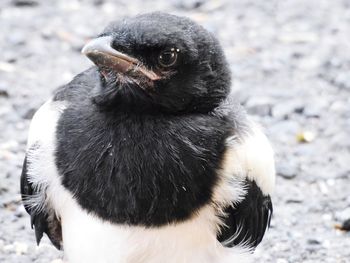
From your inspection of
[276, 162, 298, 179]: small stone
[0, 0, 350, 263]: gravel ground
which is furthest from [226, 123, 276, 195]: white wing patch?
[276, 162, 298, 179]: small stone

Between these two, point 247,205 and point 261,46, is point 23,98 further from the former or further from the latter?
point 247,205

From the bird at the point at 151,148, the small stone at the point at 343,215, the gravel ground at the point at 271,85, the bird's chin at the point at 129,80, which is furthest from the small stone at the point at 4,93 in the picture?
the bird's chin at the point at 129,80

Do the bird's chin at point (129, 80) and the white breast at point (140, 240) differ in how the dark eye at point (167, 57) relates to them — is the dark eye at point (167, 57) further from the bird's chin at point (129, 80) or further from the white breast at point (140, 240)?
the white breast at point (140, 240)

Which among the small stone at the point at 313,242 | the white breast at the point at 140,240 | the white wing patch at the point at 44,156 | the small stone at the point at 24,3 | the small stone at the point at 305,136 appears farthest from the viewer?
the small stone at the point at 24,3

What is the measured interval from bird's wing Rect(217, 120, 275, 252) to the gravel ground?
555 millimetres

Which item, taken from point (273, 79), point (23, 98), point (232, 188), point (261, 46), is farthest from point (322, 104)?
point (232, 188)

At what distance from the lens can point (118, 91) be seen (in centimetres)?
272

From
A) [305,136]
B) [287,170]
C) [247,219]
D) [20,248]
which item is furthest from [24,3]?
[247,219]

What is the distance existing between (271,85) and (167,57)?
7.51 feet

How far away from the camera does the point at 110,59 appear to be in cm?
267

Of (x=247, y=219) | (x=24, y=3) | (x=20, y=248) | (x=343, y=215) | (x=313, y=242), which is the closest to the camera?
(x=247, y=219)

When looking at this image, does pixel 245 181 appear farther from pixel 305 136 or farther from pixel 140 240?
pixel 305 136

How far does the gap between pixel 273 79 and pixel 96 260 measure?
7.71 ft

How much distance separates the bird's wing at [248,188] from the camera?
2848mm
